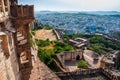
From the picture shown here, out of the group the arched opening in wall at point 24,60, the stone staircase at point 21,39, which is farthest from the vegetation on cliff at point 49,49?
the stone staircase at point 21,39

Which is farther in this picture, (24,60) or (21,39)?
(24,60)

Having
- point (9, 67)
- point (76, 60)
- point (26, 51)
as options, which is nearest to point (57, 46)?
point (76, 60)

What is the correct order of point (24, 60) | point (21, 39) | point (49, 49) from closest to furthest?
point (21, 39)
point (24, 60)
point (49, 49)

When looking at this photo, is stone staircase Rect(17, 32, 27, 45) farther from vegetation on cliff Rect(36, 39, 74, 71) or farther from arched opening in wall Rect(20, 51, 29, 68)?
vegetation on cliff Rect(36, 39, 74, 71)

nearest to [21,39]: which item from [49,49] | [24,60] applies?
[24,60]

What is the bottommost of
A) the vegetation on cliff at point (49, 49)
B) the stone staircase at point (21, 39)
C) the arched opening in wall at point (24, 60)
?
the vegetation on cliff at point (49, 49)

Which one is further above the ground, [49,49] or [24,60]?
[24,60]

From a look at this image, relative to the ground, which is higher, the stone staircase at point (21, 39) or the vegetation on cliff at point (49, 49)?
the stone staircase at point (21, 39)

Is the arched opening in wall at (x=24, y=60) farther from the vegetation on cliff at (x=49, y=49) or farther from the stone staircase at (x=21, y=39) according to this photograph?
the vegetation on cliff at (x=49, y=49)

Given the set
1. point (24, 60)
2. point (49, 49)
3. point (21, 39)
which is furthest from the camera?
point (49, 49)

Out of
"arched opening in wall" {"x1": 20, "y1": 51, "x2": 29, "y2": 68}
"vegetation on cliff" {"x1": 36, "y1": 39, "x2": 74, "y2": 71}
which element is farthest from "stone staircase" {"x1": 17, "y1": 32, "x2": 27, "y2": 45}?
"vegetation on cliff" {"x1": 36, "y1": 39, "x2": 74, "y2": 71}

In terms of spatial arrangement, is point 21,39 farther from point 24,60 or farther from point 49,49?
point 49,49

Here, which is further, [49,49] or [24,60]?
[49,49]

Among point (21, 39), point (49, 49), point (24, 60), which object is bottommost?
point (49, 49)
